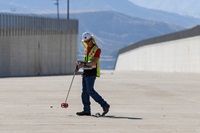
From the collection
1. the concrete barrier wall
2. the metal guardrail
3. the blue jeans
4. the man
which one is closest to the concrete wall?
the metal guardrail

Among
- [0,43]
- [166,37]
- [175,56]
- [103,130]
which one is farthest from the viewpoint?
[166,37]

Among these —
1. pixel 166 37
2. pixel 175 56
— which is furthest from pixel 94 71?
pixel 166 37

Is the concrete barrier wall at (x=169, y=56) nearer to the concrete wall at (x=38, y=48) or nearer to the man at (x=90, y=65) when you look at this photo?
the concrete wall at (x=38, y=48)

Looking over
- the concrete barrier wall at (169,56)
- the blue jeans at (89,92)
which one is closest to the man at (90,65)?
the blue jeans at (89,92)

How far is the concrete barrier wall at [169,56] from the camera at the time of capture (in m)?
62.0

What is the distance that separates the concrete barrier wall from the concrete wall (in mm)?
9892

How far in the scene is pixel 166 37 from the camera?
77.9 m

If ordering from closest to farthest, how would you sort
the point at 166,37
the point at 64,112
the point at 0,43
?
the point at 64,112 < the point at 0,43 < the point at 166,37

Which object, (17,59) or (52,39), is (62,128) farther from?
(52,39)

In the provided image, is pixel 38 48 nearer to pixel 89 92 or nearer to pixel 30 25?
pixel 30 25

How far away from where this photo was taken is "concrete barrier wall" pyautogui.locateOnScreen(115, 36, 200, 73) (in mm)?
62031

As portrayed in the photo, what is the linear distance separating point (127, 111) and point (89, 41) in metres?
2.51

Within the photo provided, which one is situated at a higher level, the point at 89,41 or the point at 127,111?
the point at 89,41

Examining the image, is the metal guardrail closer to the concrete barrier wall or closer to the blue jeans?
the concrete barrier wall
